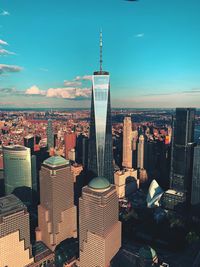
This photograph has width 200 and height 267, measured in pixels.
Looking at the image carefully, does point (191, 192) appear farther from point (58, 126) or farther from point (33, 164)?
point (58, 126)

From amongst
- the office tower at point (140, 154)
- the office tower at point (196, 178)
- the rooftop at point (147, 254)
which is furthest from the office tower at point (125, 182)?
the rooftop at point (147, 254)

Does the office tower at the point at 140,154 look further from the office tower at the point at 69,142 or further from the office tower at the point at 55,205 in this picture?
the office tower at the point at 55,205

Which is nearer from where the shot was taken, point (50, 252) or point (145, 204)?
point (50, 252)

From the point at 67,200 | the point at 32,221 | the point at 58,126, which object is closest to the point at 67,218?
the point at 67,200

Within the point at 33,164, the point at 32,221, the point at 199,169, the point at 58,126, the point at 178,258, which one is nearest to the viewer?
the point at 178,258

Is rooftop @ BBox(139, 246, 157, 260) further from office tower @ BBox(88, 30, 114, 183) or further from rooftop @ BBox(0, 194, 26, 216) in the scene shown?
office tower @ BBox(88, 30, 114, 183)

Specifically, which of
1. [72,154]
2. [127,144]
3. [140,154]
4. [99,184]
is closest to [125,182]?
[140,154]

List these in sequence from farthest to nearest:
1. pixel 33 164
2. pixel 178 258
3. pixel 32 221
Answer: pixel 33 164, pixel 32 221, pixel 178 258

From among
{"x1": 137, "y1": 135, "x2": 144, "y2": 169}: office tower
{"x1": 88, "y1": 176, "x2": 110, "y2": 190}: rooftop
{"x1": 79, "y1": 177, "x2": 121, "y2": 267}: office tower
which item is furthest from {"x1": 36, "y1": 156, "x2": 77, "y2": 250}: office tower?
{"x1": 137, "y1": 135, "x2": 144, "y2": 169}: office tower
